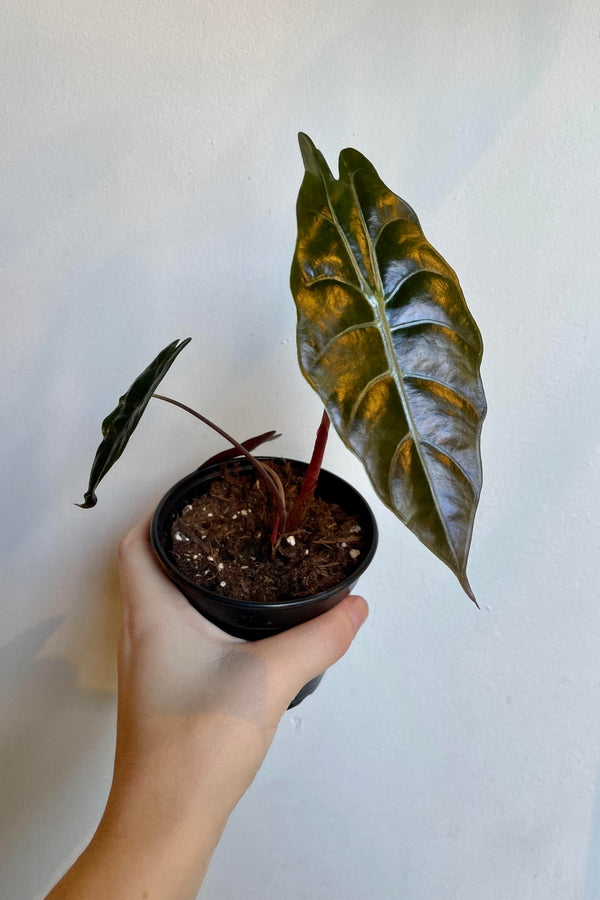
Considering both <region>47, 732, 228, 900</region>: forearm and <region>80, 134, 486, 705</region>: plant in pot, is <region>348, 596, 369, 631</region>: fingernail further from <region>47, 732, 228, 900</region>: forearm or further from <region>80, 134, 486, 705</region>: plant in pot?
<region>47, 732, 228, 900</region>: forearm

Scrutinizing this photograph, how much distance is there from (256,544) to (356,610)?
150 millimetres

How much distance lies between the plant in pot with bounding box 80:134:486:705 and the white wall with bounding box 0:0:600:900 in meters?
0.25

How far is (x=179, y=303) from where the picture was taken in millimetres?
885

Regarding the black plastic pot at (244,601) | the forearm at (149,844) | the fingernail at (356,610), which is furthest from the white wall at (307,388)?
the forearm at (149,844)

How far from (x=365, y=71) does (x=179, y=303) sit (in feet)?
1.26

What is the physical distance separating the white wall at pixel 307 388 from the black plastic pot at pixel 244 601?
0.11 metres

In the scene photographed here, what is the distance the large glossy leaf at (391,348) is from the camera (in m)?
0.48

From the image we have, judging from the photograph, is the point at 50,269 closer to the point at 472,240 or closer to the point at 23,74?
the point at 23,74

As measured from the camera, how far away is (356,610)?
2.48ft

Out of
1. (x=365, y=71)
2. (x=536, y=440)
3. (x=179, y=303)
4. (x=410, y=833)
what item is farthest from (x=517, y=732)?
(x=365, y=71)

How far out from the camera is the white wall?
774 millimetres

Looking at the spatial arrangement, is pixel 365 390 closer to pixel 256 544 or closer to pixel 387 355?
pixel 387 355

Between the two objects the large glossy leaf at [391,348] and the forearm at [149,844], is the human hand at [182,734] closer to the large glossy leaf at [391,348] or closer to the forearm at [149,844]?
the forearm at [149,844]

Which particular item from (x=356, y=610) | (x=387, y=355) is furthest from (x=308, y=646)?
(x=387, y=355)
